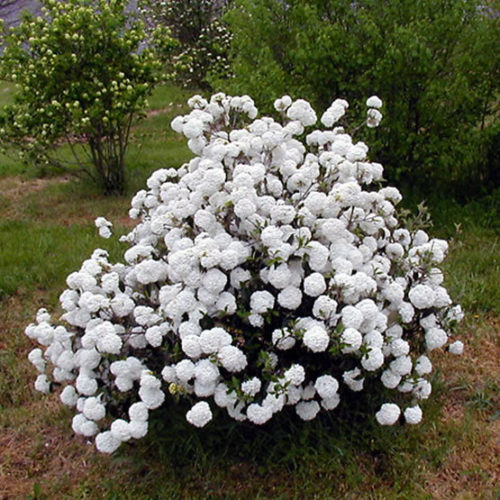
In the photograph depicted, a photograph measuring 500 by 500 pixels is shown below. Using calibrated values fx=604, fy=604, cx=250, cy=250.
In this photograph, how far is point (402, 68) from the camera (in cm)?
482

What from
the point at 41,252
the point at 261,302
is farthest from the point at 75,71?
the point at 261,302

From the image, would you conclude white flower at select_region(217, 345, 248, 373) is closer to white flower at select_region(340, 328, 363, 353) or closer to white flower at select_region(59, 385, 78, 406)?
white flower at select_region(340, 328, 363, 353)

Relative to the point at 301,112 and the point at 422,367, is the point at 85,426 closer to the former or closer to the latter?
the point at 422,367

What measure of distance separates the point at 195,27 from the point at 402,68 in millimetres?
7057

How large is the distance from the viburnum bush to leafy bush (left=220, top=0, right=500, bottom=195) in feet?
7.12

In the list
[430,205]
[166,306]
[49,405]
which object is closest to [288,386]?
[166,306]

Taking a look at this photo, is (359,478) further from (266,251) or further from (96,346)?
(96,346)

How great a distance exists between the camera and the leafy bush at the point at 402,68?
4801 millimetres

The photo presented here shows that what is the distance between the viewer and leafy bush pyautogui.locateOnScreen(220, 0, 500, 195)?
4801mm

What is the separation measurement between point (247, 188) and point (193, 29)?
31.0 feet

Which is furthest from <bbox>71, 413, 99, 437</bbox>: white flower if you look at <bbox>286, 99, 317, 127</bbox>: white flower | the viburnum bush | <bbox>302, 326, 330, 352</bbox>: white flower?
<bbox>286, 99, 317, 127</bbox>: white flower

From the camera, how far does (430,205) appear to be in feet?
17.6

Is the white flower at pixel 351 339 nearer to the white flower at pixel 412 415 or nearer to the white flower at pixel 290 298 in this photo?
the white flower at pixel 290 298

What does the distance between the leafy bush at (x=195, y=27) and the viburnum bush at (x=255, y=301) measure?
808 centimetres
